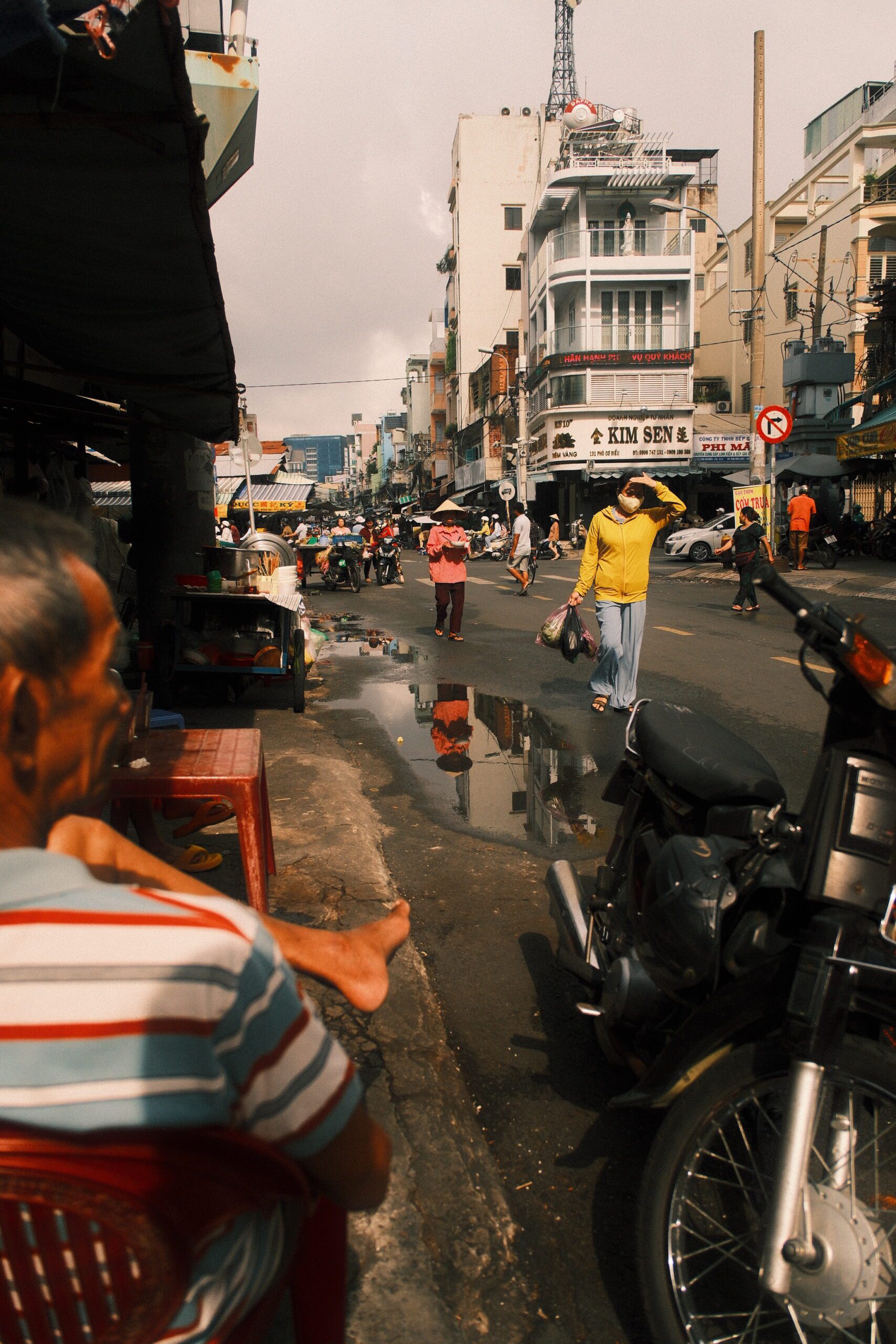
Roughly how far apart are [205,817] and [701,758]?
2850mm

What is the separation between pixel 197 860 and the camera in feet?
13.7

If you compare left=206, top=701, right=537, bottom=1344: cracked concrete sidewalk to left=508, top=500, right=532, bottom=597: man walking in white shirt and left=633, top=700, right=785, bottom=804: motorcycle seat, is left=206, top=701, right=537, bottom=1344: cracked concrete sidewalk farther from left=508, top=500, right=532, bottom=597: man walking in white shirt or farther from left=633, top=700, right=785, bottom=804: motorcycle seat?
left=508, top=500, right=532, bottom=597: man walking in white shirt

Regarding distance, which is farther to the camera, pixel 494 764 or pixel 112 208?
pixel 494 764

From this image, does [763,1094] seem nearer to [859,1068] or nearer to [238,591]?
[859,1068]

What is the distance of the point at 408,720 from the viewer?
7.89 meters

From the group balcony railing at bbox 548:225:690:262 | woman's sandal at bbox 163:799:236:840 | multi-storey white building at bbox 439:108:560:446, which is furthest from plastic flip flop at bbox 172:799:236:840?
multi-storey white building at bbox 439:108:560:446

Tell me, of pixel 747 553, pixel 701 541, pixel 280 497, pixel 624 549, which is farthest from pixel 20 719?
pixel 280 497

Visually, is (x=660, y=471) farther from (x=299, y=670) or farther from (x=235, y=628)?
(x=299, y=670)

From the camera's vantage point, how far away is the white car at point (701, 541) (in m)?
27.7

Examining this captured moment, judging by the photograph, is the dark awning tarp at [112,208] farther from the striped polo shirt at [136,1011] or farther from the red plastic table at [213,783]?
the striped polo shirt at [136,1011]

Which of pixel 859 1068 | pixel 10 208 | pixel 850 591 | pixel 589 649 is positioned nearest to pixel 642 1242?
pixel 859 1068

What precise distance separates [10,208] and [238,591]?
454 centimetres

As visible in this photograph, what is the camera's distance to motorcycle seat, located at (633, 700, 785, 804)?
92.8 inches

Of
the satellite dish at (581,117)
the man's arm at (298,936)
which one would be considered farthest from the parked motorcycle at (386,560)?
the satellite dish at (581,117)
